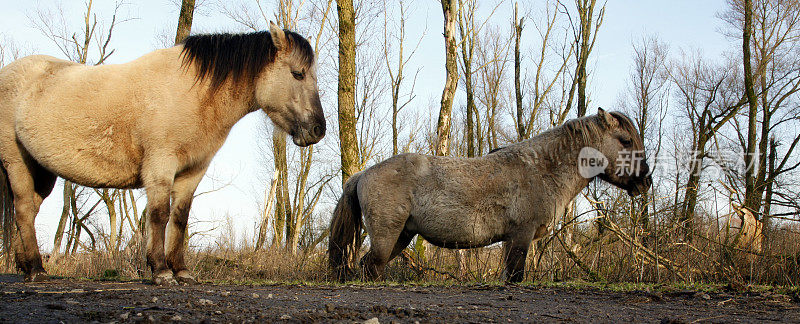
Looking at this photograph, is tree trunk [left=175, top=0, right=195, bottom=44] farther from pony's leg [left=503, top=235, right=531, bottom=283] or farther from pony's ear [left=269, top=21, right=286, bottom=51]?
pony's leg [left=503, top=235, right=531, bottom=283]

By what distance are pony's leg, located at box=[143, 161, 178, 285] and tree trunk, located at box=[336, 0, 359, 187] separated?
195 inches

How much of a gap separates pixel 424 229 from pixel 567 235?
2.61 meters

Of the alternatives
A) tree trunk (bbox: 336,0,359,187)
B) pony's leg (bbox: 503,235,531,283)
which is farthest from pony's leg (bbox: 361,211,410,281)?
tree trunk (bbox: 336,0,359,187)

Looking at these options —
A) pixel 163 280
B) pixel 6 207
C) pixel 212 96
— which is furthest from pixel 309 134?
pixel 6 207

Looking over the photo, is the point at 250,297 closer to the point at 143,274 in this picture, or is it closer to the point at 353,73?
the point at 143,274

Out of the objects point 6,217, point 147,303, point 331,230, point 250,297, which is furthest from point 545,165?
point 6,217

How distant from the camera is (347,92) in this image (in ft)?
→ 33.2

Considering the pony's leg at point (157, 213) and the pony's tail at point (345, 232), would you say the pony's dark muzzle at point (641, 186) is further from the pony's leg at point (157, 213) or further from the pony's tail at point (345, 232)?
the pony's leg at point (157, 213)

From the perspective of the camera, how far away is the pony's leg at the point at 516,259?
6449mm

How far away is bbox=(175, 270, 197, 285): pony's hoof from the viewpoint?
17.4 ft

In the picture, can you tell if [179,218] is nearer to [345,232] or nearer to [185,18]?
[345,232]

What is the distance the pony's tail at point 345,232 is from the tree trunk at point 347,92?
2.71m

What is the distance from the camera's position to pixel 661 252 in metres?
7.09

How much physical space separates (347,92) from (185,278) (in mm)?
5325
